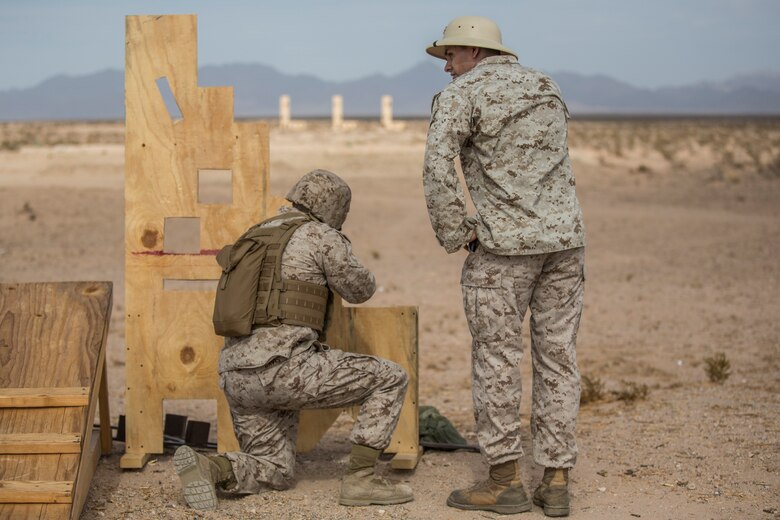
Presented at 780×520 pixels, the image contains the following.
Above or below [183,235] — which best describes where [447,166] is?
above

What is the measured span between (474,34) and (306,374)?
166cm

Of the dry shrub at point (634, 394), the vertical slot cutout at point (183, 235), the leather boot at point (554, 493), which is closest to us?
the leather boot at point (554, 493)

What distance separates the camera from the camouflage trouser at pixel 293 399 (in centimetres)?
462

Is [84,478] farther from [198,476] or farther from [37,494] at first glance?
[198,476]

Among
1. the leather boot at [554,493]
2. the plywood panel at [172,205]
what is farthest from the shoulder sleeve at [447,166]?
the plywood panel at [172,205]

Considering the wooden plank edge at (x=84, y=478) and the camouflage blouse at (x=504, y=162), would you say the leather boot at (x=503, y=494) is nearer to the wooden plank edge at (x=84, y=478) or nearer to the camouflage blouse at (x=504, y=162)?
the camouflage blouse at (x=504, y=162)

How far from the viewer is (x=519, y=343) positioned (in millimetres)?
4598

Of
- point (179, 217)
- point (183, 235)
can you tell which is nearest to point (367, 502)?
point (179, 217)

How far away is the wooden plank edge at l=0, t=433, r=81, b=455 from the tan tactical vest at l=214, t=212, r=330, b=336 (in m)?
0.79

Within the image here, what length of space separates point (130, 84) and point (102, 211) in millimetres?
13729

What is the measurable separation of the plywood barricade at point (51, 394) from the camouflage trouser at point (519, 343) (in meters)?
1.78

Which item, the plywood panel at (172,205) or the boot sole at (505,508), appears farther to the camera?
the plywood panel at (172,205)

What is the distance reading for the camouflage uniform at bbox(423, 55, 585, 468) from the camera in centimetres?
442

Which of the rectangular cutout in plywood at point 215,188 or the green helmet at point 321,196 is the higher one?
the green helmet at point 321,196
